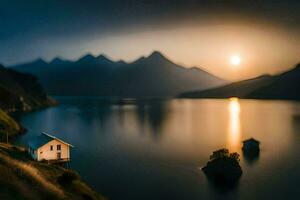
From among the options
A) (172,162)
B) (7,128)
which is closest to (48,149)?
(172,162)

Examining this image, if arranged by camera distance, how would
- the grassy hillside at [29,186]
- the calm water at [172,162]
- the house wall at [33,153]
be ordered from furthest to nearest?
the house wall at [33,153]
the calm water at [172,162]
the grassy hillside at [29,186]

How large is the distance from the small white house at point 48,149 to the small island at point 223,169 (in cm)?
3322

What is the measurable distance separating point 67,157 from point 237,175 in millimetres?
38753

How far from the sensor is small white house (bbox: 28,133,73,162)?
235 feet

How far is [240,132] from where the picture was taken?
157m

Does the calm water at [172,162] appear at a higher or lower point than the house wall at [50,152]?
lower

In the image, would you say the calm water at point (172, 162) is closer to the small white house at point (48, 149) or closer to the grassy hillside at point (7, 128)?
the grassy hillside at point (7, 128)

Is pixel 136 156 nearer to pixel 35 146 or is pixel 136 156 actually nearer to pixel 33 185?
pixel 35 146

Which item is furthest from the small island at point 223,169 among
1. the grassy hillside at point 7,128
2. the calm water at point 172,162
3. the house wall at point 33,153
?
the grassy hillside at point 7,128

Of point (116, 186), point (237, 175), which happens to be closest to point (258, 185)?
point (237, 175)

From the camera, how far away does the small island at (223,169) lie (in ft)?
239

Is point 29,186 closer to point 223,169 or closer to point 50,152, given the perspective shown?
point 50,152

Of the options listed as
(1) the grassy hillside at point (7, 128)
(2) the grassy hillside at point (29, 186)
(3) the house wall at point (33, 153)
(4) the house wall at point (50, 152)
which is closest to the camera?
(2) the grassy hillside at point (29, 186)

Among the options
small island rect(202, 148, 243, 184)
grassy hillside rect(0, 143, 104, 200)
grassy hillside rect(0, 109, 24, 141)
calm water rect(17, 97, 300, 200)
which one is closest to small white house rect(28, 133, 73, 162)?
calm water rect(17, 97, 300, 200)
